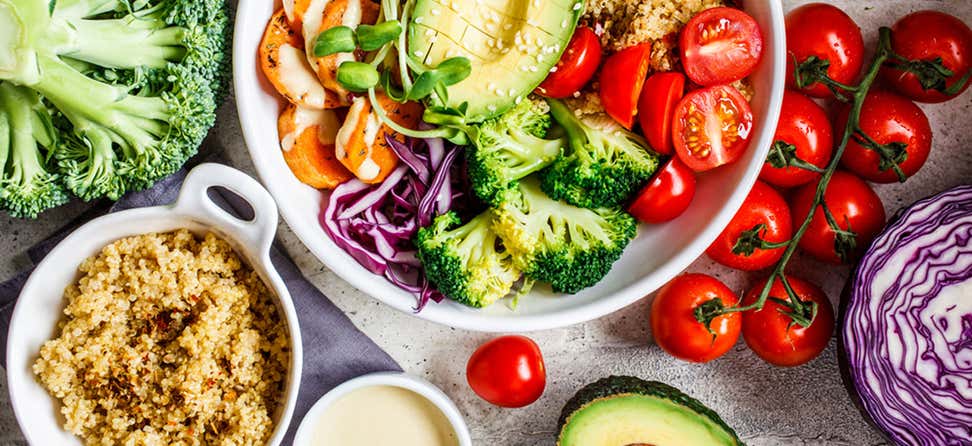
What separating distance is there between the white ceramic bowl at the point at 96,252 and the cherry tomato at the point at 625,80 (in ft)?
3.07

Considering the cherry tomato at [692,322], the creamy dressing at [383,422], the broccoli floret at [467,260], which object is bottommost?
the creamy dressing at [383,422]

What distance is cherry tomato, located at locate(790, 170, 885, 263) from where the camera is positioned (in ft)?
8.34

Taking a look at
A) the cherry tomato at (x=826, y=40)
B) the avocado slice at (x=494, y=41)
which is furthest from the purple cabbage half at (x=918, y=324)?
the avocado slice at (x=494, y=41)

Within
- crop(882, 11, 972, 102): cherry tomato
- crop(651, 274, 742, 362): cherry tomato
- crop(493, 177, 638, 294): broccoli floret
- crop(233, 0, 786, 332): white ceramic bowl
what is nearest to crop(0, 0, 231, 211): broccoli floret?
crop(233, 0, 786, 332): white ceramic bowl

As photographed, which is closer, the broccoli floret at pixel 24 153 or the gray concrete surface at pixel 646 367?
the broccoli floret at pixel 24 153

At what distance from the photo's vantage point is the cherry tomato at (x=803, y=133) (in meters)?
2.48

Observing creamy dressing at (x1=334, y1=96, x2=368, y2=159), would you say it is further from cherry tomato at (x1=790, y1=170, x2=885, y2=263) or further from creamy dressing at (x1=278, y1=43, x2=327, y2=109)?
cherry tomato at (x1=790, y1=170, x2=885, y2=263)

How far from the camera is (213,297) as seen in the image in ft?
7.52

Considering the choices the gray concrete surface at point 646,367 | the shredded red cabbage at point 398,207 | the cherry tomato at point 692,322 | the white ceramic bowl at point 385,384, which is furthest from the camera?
the gray concrete surface at point 646,367

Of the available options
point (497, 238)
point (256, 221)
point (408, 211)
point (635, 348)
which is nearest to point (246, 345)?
point (256, 221)

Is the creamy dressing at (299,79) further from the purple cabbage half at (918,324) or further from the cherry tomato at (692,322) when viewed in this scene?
the purple cabbage half at (918,324)

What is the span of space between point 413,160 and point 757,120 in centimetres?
94

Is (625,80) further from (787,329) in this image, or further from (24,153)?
(24,153)

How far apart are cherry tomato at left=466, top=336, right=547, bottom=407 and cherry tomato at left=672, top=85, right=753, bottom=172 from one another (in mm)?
776
